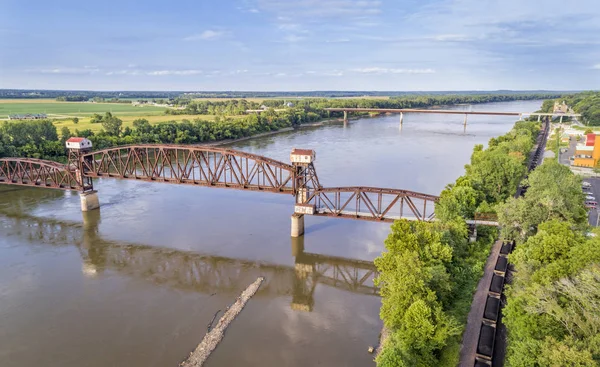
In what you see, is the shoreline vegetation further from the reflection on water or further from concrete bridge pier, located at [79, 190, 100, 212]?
the reflection on water

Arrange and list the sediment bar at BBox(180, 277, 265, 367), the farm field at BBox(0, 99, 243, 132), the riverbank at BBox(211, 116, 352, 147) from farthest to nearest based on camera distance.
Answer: the farm field at BBox(0, 99, 243, 132), the riverbank at BBox(211, 116, 352, 147), the sediment bar at BBox(180, 277, 265, 367)

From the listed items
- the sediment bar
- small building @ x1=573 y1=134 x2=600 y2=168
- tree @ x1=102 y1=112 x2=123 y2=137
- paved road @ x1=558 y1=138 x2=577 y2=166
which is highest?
tree @ x1=102 y1=112 x2=123 y2=137

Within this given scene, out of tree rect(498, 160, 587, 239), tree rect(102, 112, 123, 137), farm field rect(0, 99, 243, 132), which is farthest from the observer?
farm field rect(0, 99, 243, 132)

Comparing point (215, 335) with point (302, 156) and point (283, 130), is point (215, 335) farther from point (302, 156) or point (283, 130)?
point (283, 130)

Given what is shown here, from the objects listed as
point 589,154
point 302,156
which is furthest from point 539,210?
point 589,154

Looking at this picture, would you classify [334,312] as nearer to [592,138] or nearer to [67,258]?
[67,258]

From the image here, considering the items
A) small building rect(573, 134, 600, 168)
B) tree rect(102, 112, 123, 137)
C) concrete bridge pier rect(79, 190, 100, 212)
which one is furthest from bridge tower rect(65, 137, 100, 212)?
small building rect(573, 134, 600, 168)
